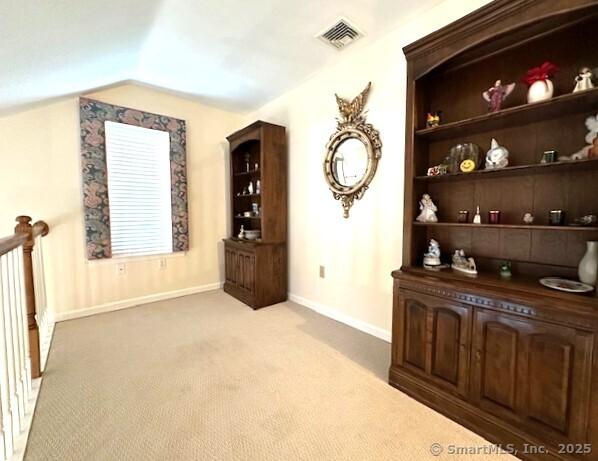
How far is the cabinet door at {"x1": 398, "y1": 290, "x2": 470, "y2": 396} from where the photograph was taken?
153 centimetres

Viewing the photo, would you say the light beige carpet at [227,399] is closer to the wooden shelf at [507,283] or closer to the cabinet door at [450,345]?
the cabinet door at [450,345]

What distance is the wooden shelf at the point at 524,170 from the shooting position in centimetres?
132

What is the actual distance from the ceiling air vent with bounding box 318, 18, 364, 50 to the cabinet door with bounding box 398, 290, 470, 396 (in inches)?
84.0

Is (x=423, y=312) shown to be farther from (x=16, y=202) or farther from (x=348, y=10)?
(x=16, y=202)

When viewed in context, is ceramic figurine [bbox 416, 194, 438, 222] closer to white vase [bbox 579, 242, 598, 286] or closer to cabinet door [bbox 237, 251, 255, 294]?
white vase [bbox 579, 242, 598, 286]

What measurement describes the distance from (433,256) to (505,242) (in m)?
0.43

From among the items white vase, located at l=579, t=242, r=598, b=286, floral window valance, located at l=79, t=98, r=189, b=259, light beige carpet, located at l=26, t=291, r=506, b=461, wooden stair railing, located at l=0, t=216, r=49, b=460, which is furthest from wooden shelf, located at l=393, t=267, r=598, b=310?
floral window valance, located at l=79, t=98, r=189, b=259

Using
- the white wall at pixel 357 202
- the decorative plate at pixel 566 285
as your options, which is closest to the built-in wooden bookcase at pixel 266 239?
the white wall at pixel 357 202

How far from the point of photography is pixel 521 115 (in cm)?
151

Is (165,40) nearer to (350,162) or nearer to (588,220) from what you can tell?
(350,162)

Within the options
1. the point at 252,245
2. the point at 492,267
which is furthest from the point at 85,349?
the point at 492,267

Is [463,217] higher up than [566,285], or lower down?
higher up

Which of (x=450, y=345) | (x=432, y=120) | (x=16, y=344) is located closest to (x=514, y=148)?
(x=432, y=120)

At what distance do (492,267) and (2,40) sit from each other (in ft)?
10.4
